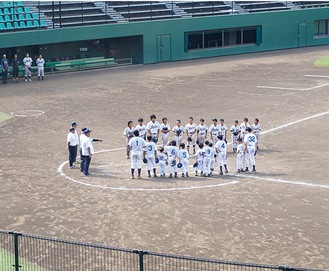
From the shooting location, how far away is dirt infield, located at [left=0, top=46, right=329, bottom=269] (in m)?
15.5

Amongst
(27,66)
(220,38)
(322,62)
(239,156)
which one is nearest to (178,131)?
(239,156)

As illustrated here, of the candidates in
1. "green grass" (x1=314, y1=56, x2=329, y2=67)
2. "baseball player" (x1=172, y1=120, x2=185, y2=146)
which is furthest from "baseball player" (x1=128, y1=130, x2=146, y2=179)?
"green grass" (x1=314, y1=56, x2=329, y2=67)

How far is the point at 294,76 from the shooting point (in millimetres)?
38469

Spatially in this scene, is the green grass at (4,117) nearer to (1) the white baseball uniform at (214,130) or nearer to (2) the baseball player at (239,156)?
(1) the white baseball uniform at (214,130)

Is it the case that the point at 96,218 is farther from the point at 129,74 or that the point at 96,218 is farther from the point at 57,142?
the point at 129,74

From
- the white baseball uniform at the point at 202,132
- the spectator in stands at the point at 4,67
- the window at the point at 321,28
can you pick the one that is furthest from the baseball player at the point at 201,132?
the window at the point at 321,28

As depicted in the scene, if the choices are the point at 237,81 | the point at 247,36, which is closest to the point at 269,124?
the point at 237,81

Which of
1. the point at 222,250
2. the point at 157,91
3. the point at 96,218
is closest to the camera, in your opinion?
the point at 222,250

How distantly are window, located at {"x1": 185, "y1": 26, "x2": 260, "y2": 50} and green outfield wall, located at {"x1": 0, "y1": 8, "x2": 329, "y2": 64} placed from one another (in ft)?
1.40

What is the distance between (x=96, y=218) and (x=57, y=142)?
848 cm

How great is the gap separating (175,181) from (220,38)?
29.9 m

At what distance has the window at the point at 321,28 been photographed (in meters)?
54.4

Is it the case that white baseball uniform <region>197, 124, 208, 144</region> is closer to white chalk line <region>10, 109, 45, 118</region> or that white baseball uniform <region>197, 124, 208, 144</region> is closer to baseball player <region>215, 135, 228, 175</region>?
baseball player <region>215, 135, 228, 175</region>

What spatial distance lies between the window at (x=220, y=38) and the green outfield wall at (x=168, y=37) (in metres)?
0.43
